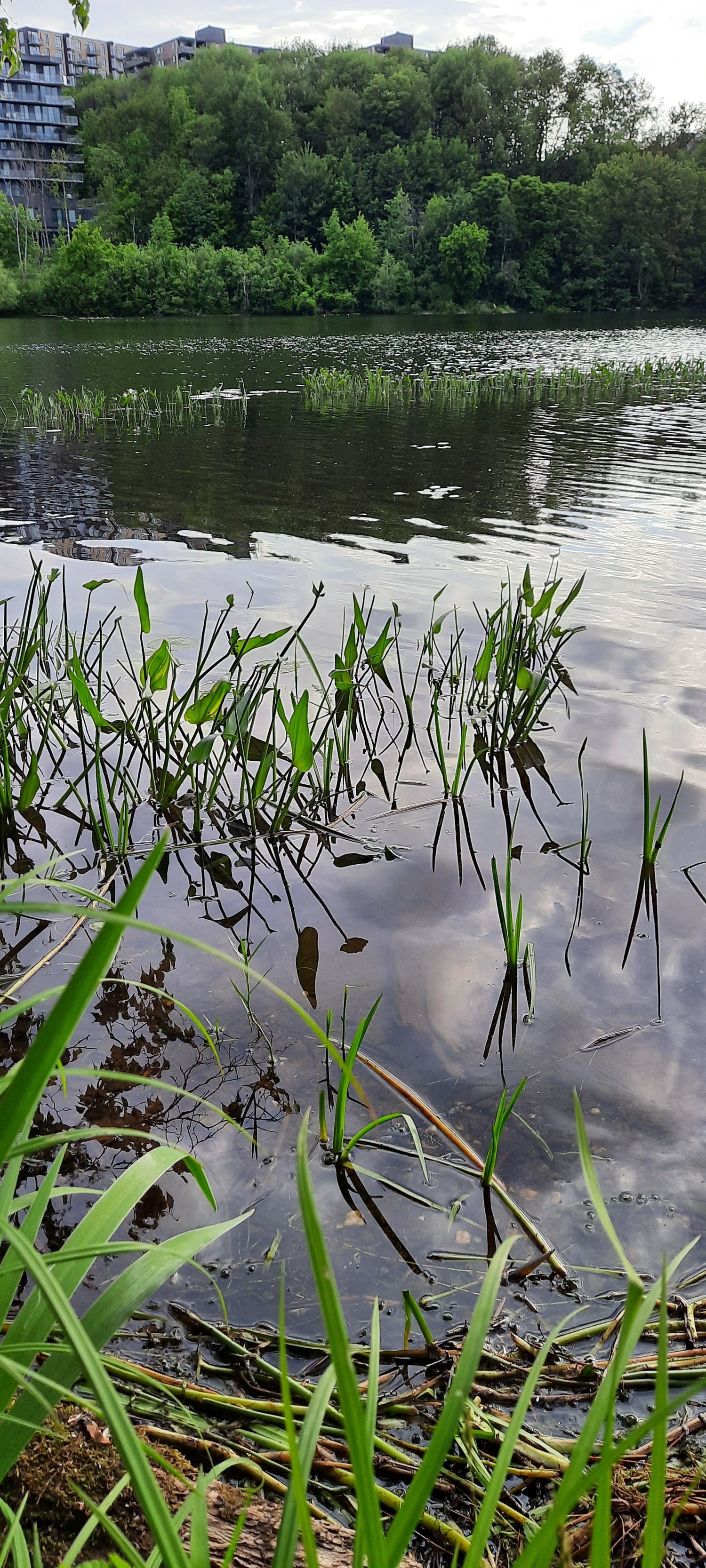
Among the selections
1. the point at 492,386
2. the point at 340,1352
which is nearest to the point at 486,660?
the point at 340,1352

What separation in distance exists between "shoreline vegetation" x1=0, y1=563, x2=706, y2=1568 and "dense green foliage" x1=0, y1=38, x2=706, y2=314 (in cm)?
6100

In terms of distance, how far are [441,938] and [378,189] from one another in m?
90.0

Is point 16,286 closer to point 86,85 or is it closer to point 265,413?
point 265,413

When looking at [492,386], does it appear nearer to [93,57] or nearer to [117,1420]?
[117,1420]

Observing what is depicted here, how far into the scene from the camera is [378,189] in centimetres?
7750

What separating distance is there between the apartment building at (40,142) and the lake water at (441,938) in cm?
9638

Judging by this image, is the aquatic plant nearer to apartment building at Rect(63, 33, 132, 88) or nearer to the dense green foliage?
the dense green foliage

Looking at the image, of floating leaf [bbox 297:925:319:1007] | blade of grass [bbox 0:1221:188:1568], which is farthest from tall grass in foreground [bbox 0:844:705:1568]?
floating leaf [bbox 297:925:319:1007]

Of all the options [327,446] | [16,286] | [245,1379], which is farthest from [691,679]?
[16,286]

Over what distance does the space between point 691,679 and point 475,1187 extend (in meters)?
Answer: 3.89

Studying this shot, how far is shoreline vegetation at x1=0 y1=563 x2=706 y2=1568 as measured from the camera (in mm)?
717

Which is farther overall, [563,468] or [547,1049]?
[563,468]

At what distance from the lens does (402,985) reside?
9.17 feet

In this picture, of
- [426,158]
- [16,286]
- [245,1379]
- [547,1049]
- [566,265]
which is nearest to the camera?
[245,1379]
